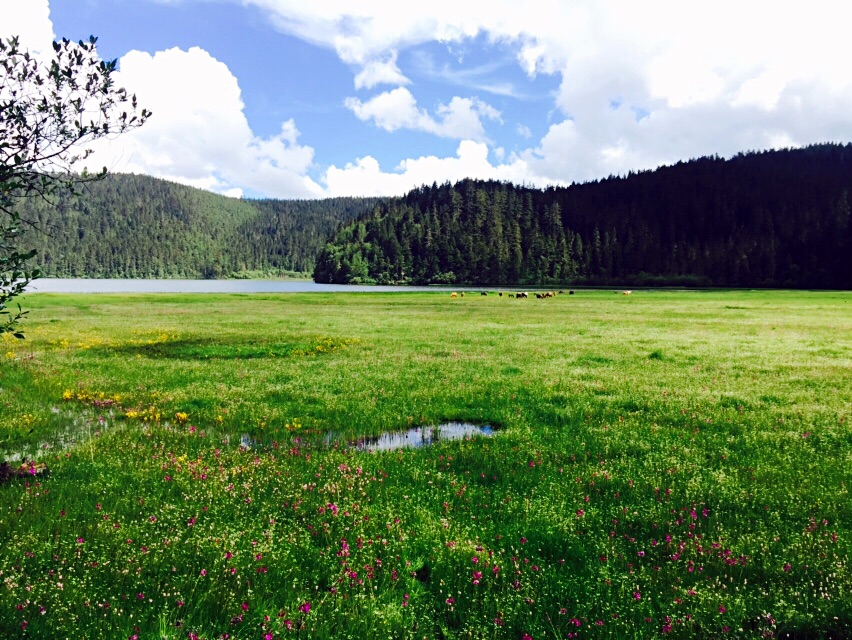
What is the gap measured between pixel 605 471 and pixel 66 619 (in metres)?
8.99

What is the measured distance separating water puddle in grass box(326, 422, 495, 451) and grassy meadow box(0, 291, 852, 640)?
0.51 meters

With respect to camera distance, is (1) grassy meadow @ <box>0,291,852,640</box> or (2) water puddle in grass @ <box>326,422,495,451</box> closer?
(1) grassy meadow @ <box>0,291,852,640</box>

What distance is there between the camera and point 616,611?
5.88 metres

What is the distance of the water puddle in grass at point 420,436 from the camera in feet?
41.9

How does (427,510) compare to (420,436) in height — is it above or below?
above

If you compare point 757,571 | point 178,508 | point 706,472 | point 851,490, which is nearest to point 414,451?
point 178,508

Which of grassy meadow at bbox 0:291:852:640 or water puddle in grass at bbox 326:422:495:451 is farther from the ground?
grassy meadow at bbox 0:291:852:640

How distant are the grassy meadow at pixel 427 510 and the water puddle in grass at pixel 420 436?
0.51 meters

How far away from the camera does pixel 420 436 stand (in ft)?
45.1

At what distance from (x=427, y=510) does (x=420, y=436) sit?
532 centimetres

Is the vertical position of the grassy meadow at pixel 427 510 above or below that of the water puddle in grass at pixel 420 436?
above

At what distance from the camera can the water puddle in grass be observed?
1277 centimetres

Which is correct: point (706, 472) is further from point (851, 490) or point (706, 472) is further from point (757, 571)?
point (757, 571)

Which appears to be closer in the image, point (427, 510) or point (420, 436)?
point (427, 510)
